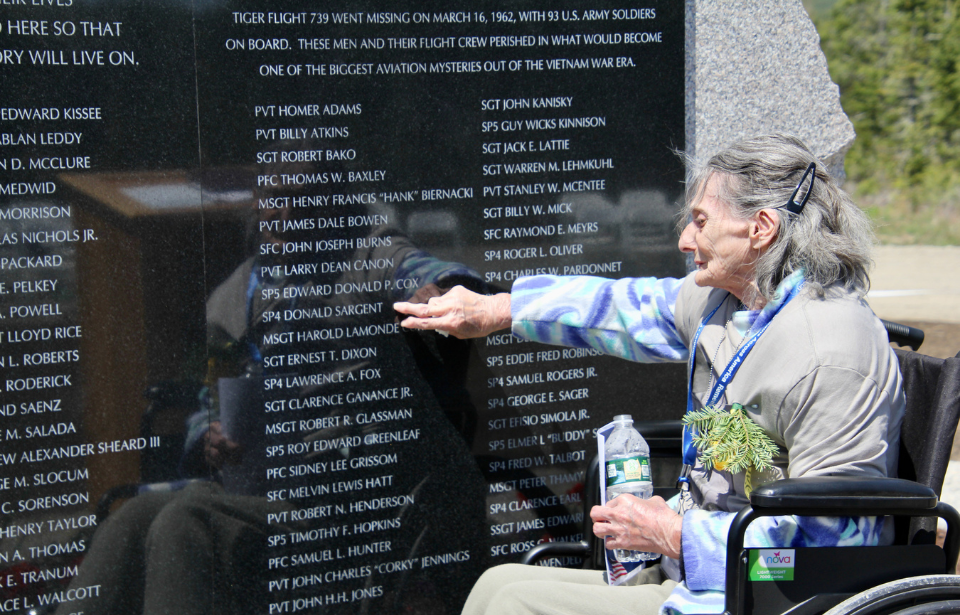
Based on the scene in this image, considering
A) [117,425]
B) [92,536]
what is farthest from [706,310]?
[92,536]

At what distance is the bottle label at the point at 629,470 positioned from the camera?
2.05 meters

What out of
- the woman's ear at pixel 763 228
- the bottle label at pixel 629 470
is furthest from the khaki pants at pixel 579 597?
the woman's ear at pixel 763 228

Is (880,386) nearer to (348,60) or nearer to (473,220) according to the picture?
(473,220)

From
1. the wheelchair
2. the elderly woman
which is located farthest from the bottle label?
the wheelchair

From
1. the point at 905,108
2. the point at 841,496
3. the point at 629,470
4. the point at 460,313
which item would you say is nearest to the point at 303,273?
the point at 460,313

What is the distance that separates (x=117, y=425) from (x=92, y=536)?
31 centimetres

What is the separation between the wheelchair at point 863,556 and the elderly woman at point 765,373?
0.05 meters

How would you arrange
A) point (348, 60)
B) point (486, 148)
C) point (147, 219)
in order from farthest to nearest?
point (486, 148) < point (348, 60) < point (147, 219)

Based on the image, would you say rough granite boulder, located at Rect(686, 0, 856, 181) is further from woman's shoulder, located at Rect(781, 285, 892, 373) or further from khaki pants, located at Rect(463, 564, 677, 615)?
khaki pants, located at Rect(463, 564, 677, 615)

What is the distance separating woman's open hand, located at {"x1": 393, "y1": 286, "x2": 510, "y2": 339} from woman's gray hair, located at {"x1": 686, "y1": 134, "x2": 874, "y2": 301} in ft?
2.46

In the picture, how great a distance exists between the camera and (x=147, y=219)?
2152 mm

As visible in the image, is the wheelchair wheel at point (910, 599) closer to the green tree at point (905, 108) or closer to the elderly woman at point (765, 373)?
the elderly woman at point (765, 373)

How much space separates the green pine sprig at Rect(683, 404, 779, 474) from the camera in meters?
1.80

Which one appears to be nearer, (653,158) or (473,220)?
(473,220)
